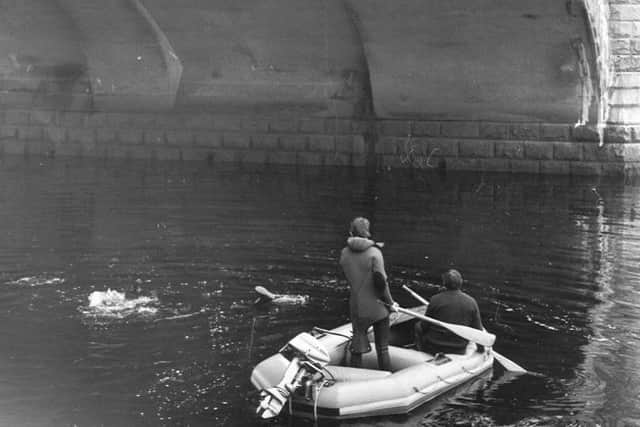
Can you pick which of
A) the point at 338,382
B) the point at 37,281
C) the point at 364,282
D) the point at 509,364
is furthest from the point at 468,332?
the point at 37,281

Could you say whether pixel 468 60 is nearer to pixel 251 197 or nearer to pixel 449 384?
pixel 251 197

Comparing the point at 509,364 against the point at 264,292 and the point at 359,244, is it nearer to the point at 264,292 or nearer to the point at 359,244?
the point at 359,244

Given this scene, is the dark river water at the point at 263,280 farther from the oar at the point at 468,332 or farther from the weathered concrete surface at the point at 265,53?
the weathered concrete surface at the point at 265,53

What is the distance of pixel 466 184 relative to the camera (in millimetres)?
23422

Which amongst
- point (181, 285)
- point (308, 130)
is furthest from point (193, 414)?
point (308, 130)

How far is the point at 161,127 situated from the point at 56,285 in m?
13.7

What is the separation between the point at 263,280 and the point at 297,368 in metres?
5.05

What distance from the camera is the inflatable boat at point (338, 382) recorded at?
31.2 ft

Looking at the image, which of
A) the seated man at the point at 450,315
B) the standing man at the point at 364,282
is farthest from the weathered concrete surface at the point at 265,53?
the standing man at the point at 364,282

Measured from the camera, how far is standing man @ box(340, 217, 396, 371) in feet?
33.6

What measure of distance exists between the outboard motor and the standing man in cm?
72

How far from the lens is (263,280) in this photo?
47.8 feet

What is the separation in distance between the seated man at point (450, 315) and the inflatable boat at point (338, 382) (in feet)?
1.04

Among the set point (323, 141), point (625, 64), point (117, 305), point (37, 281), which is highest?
point (625, 64)
